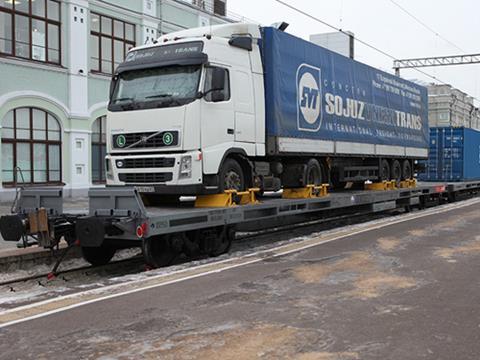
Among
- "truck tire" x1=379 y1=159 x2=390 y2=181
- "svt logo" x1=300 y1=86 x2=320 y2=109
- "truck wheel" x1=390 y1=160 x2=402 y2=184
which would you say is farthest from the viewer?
"truck wheel" x1=390 y1=160 x2=402 y2=184

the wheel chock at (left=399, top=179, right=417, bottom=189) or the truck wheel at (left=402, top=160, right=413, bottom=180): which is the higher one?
the truck wheel at (left=402, top=160, right=413, bottom=180)

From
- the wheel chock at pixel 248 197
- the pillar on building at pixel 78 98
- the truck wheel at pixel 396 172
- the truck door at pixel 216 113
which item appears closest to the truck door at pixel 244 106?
the truck door at pixel 216 113

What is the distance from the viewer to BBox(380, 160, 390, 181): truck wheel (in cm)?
1701

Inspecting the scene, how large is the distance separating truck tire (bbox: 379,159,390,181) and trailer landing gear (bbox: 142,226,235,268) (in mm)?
7875

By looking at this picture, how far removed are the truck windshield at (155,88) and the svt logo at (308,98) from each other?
131 inches

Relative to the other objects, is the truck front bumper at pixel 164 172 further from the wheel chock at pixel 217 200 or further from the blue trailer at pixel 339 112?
the blue trailer at pixel 339 112

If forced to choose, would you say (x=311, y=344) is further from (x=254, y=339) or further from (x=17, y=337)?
(x=17, y=337)

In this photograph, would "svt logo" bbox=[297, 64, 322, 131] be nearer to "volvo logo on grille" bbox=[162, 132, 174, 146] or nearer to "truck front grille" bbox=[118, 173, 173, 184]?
"volvo logo on grille" bbox=[162, 132, 174, 146]

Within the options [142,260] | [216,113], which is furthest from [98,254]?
[216,113]

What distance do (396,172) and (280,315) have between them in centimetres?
1319

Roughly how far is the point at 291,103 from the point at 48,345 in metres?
7.89

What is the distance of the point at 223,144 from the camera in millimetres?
9914

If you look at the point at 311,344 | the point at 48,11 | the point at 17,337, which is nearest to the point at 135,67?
the point at 17,337

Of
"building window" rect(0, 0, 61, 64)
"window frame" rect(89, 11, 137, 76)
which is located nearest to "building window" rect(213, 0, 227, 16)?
"window frame" rect(89, 11, 137, 76)
